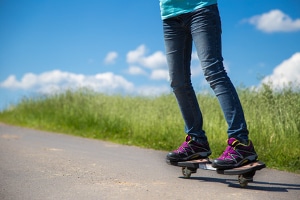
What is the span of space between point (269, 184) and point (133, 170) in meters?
1.39

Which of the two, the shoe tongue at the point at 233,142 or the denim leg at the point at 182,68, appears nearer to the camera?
the shoe tongue at the point at 233,142

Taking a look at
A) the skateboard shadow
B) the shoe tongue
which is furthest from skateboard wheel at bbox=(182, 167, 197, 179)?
the shoe tongue

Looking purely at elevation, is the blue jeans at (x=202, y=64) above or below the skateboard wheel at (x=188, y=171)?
above

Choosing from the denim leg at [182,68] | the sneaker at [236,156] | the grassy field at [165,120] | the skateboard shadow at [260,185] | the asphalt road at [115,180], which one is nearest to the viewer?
the asphalt road at [115,180]

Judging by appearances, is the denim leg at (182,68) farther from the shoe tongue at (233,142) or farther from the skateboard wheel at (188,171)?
the shoe tongue at (233,142)

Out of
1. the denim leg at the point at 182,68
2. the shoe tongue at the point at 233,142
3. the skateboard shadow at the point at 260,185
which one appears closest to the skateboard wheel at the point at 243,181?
the skateboard shadow at the point at 260,185

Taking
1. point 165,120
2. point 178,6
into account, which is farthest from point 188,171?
point 165,120

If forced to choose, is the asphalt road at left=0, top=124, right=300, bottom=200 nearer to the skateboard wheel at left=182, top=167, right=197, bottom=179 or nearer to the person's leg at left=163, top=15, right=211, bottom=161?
the skateboard wheel at left=182, top=167, right=197, bottom=179

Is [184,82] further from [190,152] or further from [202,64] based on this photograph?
[190,152]

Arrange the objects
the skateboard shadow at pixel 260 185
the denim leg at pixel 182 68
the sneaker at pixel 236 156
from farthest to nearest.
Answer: the denim leg at pixel 182 68, the skateboard shadow at pixel 260 185, the sneaker at pixel 236 156

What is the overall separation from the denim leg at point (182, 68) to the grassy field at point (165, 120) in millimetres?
1565

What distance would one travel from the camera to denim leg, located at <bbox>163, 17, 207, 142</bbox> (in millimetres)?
4281

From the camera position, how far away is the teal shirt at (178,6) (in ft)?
13.3

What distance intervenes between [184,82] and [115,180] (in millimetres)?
1135
